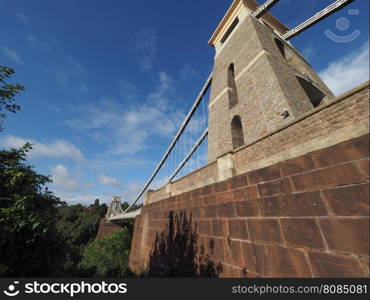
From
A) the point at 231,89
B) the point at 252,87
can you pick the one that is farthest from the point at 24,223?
the point at 231,89

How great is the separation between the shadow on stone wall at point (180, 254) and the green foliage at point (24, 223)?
253 centimetres

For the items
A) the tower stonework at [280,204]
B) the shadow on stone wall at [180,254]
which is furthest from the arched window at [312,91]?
the shadow on stone wall at [180,254]

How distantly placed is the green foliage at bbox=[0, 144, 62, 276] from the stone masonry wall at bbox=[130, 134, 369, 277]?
2.94 meters

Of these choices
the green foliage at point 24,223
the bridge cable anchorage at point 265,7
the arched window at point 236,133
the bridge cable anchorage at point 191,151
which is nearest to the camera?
the green foliage at point 24,223

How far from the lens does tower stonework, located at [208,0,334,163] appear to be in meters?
6.07

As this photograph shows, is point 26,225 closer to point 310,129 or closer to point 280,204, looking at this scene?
point 280,204

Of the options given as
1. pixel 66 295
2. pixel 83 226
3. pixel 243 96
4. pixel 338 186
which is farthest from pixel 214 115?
pixel 83 226

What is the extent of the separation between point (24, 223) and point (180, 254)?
10.5 ft

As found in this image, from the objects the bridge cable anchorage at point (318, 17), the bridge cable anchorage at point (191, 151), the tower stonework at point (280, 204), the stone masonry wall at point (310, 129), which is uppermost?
the bridge cable anchorage at point (318, 17)

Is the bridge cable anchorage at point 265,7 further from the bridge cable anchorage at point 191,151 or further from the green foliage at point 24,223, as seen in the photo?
the green foliage at point 24,223

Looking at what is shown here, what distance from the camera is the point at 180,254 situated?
12.7ft

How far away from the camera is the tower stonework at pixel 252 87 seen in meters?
6.07

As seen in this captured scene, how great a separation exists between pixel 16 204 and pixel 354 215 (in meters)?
4.86

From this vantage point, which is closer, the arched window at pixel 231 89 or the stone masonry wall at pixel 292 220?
the stone masonry wall at pixel 292 220
